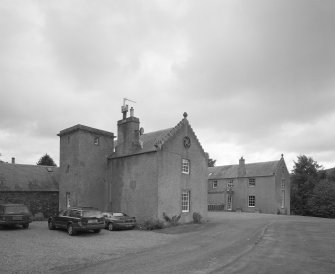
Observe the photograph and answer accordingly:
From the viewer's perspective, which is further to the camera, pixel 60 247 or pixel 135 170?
pixel 135 170

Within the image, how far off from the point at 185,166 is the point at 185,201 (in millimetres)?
3069

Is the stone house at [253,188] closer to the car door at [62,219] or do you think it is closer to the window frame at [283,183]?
the window frame at [283,183]

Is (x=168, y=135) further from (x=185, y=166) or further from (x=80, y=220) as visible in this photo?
(x=80, y=220)

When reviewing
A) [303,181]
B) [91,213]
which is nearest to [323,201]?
[303,181]

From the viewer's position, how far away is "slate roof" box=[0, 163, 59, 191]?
34719mm

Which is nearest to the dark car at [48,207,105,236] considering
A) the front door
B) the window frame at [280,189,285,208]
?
the front door

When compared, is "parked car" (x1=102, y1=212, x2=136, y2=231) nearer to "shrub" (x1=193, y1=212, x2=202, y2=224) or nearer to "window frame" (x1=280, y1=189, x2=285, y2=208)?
"shrub" (x1=193, y1=212, x2=202, y2=224)

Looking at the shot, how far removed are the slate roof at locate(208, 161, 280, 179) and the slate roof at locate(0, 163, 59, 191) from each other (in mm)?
29374

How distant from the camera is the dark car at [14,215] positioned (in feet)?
78.5

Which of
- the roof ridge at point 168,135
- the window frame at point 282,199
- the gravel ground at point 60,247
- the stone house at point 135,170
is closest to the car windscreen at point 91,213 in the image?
the gravel ground at point 60,247

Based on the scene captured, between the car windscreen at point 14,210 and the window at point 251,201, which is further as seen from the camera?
the window at point 251,201

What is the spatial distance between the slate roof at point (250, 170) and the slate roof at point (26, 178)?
96.4ft

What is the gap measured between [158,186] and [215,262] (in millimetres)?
14547

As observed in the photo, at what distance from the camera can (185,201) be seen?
30969 millimetres
